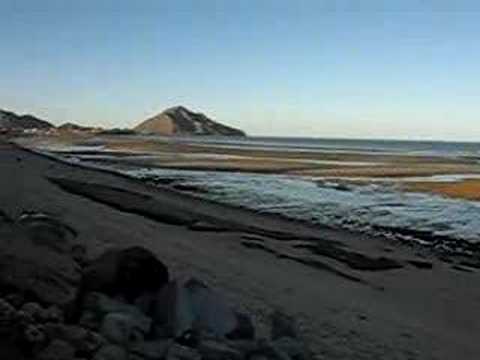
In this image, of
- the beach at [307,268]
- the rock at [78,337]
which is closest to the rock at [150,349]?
the rock at [78,337]

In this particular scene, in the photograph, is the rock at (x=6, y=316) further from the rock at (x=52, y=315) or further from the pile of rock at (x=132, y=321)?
the rock at (x=52, y=315)

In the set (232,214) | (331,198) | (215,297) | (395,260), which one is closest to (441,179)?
(331,198)

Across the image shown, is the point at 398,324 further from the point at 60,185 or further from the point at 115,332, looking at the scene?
the point at 60,185

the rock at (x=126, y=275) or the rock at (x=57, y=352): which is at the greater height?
the rock at (x=126, y=275)

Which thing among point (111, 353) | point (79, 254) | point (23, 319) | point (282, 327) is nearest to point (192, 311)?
point (282, 327)

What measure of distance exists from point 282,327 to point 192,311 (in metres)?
1.27

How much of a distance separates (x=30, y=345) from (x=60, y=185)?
22400 mm

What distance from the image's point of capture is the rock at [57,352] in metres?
6.77

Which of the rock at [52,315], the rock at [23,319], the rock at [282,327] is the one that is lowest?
the rock at [282,327]

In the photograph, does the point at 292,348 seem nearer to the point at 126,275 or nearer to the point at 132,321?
the point at 132,321

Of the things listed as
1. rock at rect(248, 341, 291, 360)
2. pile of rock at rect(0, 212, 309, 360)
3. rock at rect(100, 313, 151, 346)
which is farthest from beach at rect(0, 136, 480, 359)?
rock at rect(100, 313, 151, 346)

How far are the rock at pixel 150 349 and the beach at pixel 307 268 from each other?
6.88 ft

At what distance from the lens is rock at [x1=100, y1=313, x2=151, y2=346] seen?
744 cm

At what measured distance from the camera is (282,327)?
8.81 meters
